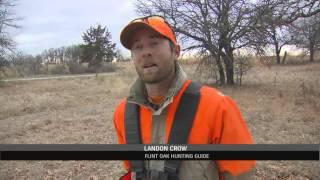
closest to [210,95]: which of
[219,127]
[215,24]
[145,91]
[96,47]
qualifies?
[219,127]

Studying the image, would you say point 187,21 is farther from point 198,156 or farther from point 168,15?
point 198,156

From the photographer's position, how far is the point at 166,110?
2133mm

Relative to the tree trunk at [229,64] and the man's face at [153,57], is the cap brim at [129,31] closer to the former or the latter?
the man's face at [153,57]

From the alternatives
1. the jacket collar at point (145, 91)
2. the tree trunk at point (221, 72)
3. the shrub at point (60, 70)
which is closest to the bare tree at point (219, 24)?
the tree trunk at point (221, 72)

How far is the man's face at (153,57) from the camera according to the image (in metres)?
2.19

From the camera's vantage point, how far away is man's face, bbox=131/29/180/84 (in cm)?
219

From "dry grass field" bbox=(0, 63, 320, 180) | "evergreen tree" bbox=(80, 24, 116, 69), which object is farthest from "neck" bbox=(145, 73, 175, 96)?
"evergreen tree" bbox=(80, 24, 116, 69)

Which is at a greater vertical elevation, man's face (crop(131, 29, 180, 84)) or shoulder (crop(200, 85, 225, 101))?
man's face (crop(131, 29, 180, 84))

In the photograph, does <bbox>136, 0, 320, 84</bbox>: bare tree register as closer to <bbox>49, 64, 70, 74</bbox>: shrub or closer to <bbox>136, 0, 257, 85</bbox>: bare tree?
<bbox>136, 0, 257, 85</bbox>: bare tree

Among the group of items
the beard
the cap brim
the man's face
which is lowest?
the beard

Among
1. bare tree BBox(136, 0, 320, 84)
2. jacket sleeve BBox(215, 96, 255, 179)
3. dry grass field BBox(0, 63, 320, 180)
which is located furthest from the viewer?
bare tree BBox(136, 0, 320, 84)

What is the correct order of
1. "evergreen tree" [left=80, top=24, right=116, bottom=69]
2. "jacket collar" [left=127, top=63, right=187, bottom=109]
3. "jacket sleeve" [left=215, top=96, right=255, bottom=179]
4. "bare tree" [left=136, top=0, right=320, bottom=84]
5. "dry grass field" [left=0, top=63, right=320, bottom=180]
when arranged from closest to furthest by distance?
1. "jacket sleeve" [left=215, top=96, right=255, bottom=179]
2. "jacket collar" [left=127, top=63, right=187, bottom=109]
3. "dry grass field" [left=0, top=63, right=320, bottom=180]
4. "bare tree" [left=136, top=0, right=320, bottom=84]
5. "evergreen tree" [left=80, top=24, right=116, bottom=69]

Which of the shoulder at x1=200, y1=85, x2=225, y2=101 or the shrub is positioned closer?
the shoulder at x1=200, y1=85, x2=225, y2=101

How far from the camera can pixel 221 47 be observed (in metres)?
22.3
